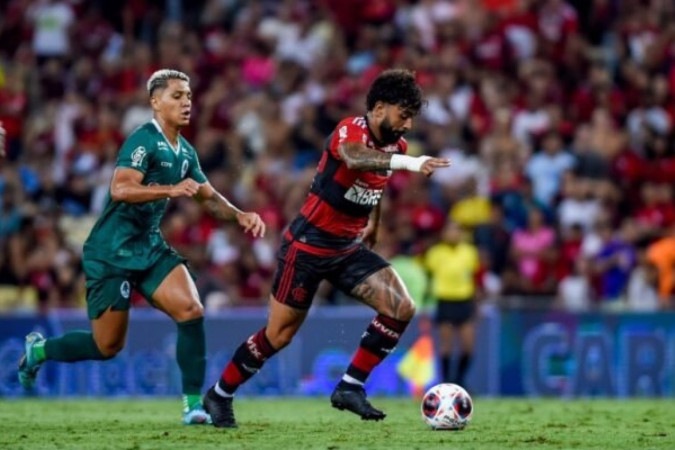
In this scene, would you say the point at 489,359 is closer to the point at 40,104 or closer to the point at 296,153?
the point at 296,153

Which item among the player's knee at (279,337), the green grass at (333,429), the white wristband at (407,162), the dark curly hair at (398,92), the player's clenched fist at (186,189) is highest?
the dark curly hair at (398,92)

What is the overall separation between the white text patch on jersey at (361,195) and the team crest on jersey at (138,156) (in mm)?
1580

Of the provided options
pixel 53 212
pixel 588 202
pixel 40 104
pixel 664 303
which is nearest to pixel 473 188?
pixel 588 202

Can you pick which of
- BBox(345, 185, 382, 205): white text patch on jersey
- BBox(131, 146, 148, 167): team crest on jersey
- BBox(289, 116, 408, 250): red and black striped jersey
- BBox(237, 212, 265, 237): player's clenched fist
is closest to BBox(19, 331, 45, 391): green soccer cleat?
BBox(131, 146, 148, 167): team crest on jersey

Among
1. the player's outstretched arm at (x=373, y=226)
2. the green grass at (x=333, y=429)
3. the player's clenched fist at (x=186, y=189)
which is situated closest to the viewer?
the green grass at (x=333, y=429)

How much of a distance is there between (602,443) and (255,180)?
40.7ft

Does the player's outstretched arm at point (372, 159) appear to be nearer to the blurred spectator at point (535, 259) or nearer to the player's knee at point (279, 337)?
the player's knee at point (279, 337)

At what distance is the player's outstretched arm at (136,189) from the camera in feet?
39.3

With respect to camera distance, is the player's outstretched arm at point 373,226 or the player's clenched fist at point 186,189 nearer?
the player's clenched fist at point 186,189

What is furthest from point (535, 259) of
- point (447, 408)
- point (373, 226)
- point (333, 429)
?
point (447, 408)

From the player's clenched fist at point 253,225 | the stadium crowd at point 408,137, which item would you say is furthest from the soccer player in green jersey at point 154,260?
the stadium crowd at point 408,137

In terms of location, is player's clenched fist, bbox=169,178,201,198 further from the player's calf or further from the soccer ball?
the soccer ball

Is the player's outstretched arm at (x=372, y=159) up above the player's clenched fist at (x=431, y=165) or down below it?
above

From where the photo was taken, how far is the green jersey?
1270 cm
